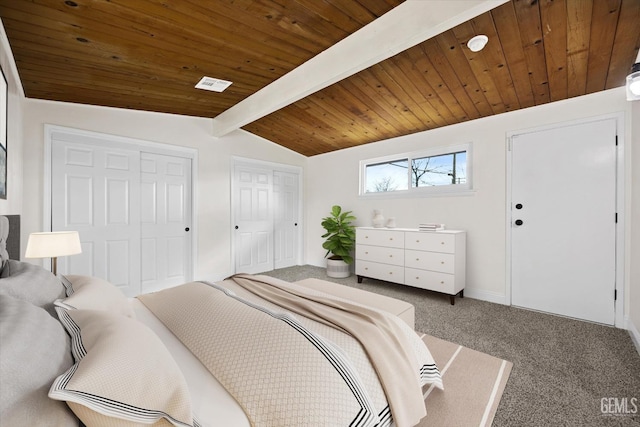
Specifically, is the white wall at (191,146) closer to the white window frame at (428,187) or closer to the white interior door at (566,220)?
the white window frame at (428,187)

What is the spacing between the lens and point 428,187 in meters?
3.87

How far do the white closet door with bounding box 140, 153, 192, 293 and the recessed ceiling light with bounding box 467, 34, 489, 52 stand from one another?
11.5 ft

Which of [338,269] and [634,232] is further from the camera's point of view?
[338,269]

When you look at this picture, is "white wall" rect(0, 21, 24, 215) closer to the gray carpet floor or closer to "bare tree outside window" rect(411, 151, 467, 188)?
the gray carpet floor

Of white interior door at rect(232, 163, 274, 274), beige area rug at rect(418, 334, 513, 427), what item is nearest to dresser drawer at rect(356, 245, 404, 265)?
beige area rug at rect(418, 334, 513, 427)

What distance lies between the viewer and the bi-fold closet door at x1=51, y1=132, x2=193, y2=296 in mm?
3033

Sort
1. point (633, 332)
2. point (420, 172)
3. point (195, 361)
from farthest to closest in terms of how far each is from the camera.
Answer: point (420, 172)
point (633, 332)
point (195, 361)

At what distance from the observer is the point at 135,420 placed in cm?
68

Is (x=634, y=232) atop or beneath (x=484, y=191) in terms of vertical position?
beneath

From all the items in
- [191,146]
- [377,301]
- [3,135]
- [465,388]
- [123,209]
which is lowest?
[465,388]

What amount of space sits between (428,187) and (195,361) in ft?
11.6

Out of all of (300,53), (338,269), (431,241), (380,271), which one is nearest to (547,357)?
(431,241)

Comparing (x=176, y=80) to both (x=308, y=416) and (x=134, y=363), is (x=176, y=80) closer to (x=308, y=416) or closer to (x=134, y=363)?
(x=134, y=363)

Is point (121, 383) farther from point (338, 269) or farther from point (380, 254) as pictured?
point (338, 269)
